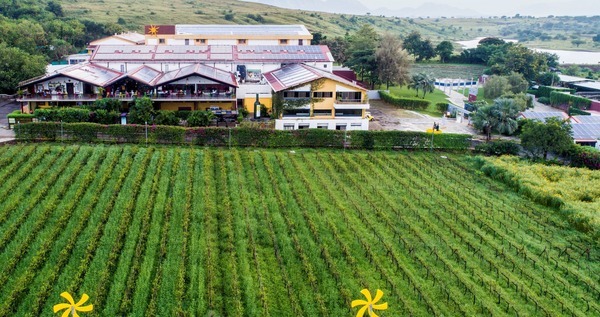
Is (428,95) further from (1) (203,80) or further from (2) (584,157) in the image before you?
(1) (203,80)

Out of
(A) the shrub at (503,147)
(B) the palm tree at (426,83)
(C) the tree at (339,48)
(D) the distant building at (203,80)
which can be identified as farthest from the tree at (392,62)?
(A) the shrub at (503,147)

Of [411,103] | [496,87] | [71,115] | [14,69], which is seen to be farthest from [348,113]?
[14,69]

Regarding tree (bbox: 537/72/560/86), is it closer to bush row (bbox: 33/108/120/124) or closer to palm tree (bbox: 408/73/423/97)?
palm tree (bbox: 408/73/423/97)

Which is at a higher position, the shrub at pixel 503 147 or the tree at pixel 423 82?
the tree at pixel 423 82

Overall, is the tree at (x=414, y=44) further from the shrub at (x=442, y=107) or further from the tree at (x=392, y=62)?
the shrub at (x=442, y=107)

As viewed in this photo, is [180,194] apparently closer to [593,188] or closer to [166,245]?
[166,245]

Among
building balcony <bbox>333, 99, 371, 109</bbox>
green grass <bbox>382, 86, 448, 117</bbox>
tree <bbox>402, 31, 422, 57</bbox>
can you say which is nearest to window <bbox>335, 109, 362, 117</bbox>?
building balcony <bbox>333, 99, 371, 109</bbox>
